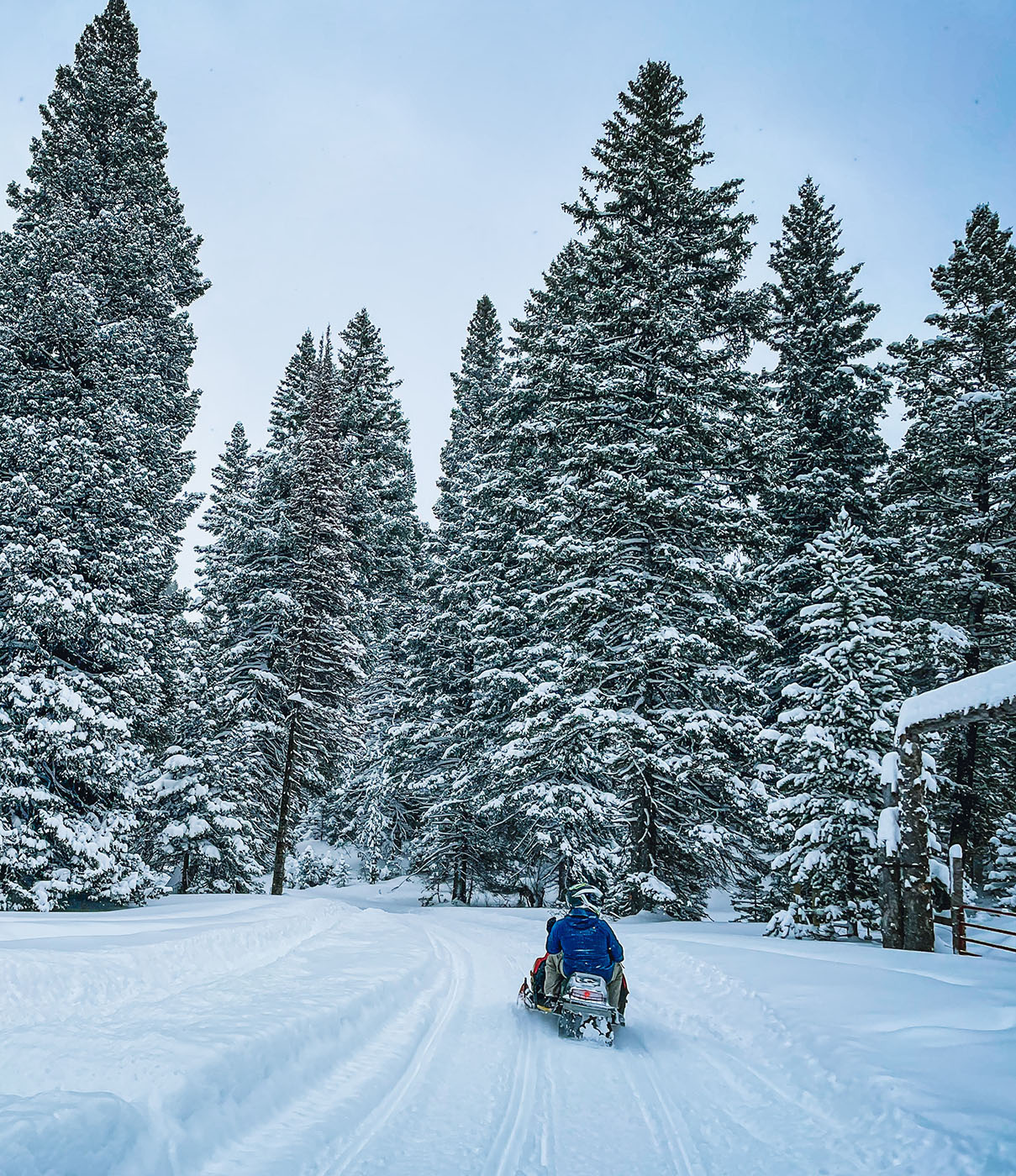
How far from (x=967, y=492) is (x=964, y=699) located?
11653 mm

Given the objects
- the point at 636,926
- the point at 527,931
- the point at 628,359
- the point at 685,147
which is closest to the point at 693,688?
the point at 636,926

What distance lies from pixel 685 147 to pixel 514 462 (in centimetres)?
965

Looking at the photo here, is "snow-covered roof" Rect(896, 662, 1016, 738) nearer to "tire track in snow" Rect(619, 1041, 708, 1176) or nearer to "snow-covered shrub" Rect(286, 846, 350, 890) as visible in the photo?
"tire track in snow" Rect(619, 1041, 708, 1176)

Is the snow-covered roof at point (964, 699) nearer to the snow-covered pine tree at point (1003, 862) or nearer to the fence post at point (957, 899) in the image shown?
the fence post at point (957, 899)

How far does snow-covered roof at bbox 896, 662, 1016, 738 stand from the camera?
8672 millimetres

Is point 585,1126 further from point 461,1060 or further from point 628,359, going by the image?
point 628,359

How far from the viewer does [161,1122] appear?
3.81 meters

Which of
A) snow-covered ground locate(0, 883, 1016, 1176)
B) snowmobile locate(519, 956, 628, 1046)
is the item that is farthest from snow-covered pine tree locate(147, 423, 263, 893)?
snowmobile locate(519, 956, 628, 1046)

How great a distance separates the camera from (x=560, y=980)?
7203mm

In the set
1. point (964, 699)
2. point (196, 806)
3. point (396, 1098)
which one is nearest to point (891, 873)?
point (964, 699)

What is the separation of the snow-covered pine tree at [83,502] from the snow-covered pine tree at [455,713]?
27.0 ft

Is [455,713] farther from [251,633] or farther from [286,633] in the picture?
[251,633]

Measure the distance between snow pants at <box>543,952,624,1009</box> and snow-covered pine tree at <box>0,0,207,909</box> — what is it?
10.1m

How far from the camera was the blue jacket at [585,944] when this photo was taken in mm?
7133
